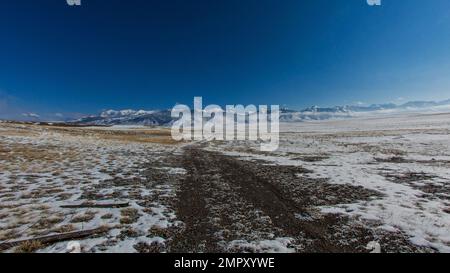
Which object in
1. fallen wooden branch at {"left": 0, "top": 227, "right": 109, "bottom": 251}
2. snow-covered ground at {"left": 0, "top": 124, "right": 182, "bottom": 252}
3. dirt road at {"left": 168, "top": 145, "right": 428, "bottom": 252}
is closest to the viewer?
fallen wooden branch at {"left": 0, "top": 227, "right": 109, "bottom": 251}

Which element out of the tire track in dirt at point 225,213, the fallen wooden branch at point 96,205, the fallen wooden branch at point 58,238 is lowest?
the tire track in dirt at point 225,213

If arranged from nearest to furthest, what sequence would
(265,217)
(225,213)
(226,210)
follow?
1. (265,217)
2. (225,213)
3. (226,210)

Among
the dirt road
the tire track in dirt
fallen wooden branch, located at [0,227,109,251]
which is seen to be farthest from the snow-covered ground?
the dirt road

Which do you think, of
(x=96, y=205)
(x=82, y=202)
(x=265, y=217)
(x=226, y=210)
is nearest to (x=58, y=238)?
(x=96, y=205)

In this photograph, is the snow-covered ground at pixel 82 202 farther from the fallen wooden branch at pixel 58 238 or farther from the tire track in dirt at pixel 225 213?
the tire track in dirt at pixel 225 213

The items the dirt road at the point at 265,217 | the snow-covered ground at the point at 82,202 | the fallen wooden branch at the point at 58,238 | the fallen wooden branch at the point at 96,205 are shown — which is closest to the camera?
the fallen wooden branch at the point at 58,238

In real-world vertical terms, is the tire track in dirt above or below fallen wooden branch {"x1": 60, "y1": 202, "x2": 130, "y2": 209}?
below

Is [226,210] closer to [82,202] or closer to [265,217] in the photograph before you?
[265,217]

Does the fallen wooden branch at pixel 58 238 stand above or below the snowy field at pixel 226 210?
above

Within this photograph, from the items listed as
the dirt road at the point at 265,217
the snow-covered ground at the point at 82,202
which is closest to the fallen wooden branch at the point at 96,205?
the snow-covered ground at the point at 82,202

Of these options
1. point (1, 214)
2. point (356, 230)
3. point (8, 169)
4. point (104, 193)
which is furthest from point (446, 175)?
point (8, 169)

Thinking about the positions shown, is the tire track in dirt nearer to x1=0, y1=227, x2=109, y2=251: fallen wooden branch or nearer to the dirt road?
the dirt road
